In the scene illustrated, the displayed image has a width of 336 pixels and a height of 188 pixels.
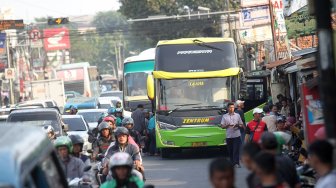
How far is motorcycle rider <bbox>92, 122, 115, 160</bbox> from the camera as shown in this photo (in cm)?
1635

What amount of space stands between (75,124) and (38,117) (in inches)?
181

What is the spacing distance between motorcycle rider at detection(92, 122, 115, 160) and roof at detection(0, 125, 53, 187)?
8.60m

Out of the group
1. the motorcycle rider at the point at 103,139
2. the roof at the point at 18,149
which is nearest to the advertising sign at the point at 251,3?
the motorcycle rider at the point at 103,139

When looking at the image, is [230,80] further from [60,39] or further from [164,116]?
[60,39]

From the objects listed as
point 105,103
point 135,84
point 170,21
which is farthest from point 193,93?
point 170,21

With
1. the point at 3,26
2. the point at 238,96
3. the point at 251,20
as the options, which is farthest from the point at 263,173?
the point at 3,26

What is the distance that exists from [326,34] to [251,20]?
32.5 metres

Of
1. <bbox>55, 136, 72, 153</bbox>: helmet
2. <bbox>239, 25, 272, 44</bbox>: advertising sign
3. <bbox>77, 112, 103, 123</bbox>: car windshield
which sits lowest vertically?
<bbox>77, 112, 103, 123</bbox>: car windshield

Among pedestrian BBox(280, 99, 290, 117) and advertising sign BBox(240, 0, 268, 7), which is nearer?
pedestrian BBox(280, 99, 290, 117)

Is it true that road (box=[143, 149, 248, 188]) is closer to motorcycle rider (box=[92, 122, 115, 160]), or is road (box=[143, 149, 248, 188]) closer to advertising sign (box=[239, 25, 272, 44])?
motorcycle rider (box=[92, 122, 115, 160])

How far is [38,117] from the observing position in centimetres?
2494

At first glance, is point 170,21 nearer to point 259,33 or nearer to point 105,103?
point 105,103

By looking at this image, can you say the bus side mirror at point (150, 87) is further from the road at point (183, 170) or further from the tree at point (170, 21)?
the tree at point (170, 21)

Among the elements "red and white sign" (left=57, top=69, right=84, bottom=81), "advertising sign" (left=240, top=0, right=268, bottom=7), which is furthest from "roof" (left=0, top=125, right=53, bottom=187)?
"red and white sign" (left=57, top=69, right=84, bottom=81)
